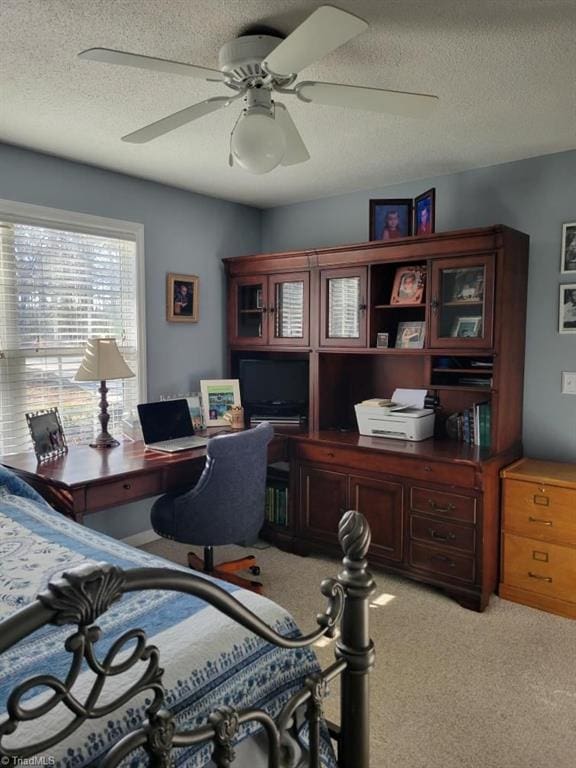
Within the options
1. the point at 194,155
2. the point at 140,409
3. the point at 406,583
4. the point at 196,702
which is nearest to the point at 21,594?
the point at 196,702

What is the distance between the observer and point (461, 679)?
2.30 meters

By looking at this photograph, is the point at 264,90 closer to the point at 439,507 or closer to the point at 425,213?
the point at 425,213

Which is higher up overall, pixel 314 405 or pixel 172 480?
pixel 314 405

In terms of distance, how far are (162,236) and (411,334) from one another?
1.77 m

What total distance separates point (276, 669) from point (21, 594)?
696 mm

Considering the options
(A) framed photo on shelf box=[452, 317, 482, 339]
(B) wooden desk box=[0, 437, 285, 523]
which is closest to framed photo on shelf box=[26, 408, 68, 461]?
(B) wooden desk box=[0, 437, 285, 523]

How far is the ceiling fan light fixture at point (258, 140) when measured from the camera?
67.8 inches

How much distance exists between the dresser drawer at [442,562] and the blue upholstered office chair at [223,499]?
91 centimetres

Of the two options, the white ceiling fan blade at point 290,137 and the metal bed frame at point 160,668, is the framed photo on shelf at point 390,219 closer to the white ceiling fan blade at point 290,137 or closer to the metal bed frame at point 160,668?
the white ceiling fan blade at point 290,137

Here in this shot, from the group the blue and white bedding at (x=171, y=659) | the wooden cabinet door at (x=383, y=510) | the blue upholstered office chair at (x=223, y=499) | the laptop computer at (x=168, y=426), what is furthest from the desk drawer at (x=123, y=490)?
the wooden cabinet door at (x=383, y=510)

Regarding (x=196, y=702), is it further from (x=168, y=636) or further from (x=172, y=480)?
(x=172, y=480)

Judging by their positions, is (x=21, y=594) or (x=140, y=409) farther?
(x=140, y=409)

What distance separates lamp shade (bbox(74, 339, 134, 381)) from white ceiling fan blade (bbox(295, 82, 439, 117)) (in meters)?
1.82

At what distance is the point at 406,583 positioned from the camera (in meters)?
3.17
